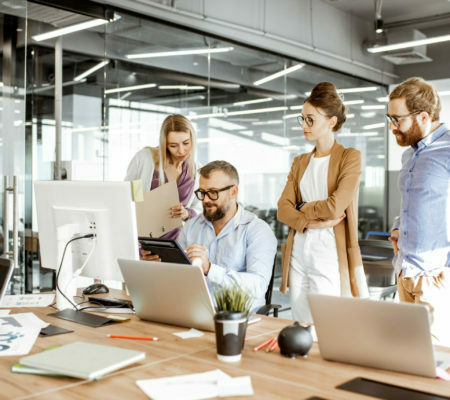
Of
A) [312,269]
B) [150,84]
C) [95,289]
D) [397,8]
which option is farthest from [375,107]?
[95,289]

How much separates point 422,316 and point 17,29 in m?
3.87

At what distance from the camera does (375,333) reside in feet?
5.06

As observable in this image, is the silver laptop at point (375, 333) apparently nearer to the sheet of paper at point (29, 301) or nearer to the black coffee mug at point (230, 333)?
the black coffee mug at point (230, 333)

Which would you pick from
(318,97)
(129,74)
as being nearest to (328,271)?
(318,97)

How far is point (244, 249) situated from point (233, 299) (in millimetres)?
1142

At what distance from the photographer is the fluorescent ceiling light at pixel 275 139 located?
21.0 ft

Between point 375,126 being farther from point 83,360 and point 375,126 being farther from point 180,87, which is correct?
point 83,360

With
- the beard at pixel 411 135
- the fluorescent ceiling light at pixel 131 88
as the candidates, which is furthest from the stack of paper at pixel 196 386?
the fluorescent ceiling light at pixel 131 88

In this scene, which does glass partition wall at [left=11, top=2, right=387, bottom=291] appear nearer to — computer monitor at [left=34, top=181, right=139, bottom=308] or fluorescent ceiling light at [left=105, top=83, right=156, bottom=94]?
fluorescent ceiling light at [left=105, top=83, right=156, bottom=94]

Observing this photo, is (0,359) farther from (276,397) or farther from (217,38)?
(217,38)

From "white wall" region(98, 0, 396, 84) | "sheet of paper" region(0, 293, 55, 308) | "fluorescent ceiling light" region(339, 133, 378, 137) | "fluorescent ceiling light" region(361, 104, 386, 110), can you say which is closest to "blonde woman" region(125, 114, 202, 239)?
"sheet of paper" region(0, 293, 55, 308)

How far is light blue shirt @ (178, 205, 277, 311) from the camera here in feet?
8.76

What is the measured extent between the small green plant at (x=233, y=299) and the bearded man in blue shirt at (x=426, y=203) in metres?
1.11

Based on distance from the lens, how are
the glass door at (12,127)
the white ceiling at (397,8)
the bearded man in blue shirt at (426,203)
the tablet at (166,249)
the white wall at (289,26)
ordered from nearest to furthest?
the tablet at (166,249) < the bearded man in blue shirt at (426,203) < the glass door at (12,127) < the white wall at (289,26) < the white ceiling at (397,8)
